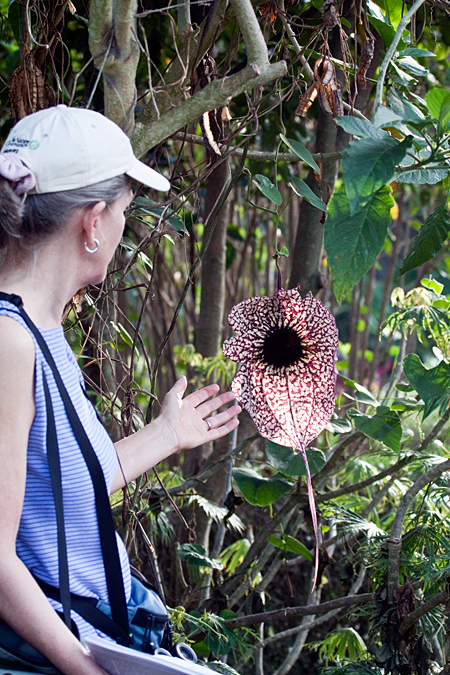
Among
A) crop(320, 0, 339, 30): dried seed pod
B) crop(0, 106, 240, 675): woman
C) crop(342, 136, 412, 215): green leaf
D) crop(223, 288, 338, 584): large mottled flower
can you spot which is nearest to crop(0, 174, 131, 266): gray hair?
crop(0, 106, 240, 675): woman

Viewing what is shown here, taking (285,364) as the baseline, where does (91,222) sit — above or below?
above

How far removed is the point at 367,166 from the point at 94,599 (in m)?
0.57

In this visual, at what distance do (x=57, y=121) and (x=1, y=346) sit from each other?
25 cm

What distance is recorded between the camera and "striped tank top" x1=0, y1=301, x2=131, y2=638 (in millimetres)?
646

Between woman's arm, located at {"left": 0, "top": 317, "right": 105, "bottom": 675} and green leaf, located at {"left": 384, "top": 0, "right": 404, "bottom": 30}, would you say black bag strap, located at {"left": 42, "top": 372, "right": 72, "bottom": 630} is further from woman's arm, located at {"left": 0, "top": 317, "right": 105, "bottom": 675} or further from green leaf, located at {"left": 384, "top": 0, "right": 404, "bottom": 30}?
green leaf, located at {"left": 384, "top": 0, "right": 404, "bottom": 30}

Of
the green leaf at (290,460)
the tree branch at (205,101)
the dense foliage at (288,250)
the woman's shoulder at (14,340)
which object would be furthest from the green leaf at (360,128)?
the green leaf at (290,460)

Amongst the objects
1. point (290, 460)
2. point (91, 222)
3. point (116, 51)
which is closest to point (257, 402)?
point (290, 460)

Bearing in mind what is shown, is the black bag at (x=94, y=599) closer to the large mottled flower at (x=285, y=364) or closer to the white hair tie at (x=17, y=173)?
the white hair tie at (x=17, y=173)

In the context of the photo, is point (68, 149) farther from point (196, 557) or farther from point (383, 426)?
point (196, 557)

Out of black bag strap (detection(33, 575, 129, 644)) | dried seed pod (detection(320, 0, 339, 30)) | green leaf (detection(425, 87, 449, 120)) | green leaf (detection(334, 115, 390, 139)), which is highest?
dried seed pod (detection(320, 0, 339, 30))

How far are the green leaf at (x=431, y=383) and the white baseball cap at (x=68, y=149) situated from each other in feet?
1.97

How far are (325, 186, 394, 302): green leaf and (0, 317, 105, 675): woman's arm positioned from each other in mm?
380

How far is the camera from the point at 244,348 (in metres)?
1.00

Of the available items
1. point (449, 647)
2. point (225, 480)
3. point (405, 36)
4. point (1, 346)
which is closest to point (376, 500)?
point (225, 480)
